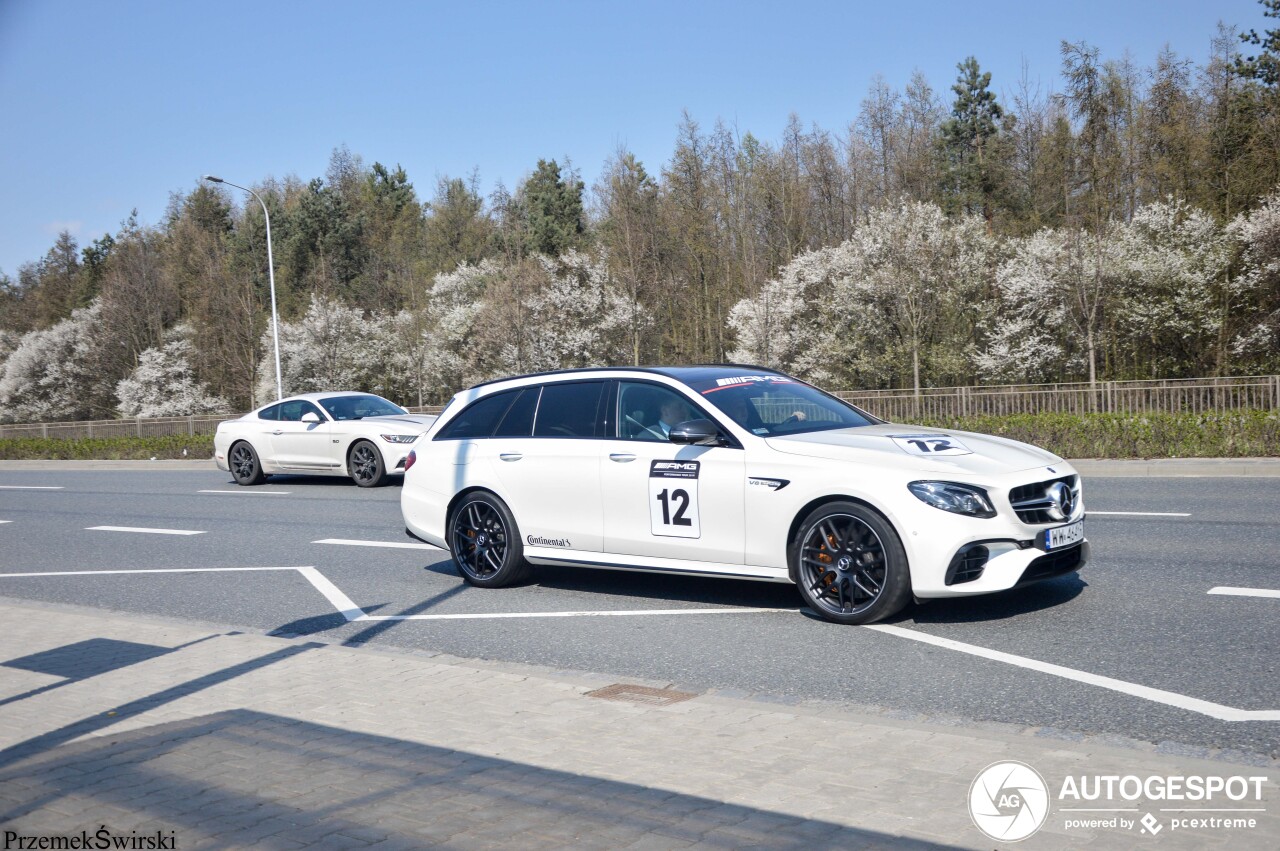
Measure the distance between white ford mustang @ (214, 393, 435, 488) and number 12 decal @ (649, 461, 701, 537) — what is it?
1099cm

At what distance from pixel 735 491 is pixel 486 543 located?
2589 millimetres

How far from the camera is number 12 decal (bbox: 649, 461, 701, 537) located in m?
7.86

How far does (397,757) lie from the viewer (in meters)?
4.87

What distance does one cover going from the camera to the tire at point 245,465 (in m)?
20.6

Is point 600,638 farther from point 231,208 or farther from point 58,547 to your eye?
point 231,208

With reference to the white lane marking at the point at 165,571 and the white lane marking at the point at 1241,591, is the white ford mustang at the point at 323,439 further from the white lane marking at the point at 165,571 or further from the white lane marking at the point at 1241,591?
the white lane marking at the point at 1241,591

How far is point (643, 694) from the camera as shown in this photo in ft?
19.2

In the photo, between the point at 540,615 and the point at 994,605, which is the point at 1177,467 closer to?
the point at 994,605

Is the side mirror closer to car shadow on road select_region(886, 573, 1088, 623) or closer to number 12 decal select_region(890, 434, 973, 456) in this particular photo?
number 12 decal select_region(890, 434, 973, 456)

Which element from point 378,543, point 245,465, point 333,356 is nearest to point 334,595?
point 378,543

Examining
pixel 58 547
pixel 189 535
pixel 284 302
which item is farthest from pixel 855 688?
pixel 284 302

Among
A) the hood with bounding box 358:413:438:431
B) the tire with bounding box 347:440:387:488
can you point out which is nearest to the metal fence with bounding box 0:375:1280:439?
the hood with bounding box 358:413:438:431

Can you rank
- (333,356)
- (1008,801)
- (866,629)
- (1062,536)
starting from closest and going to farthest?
(1008,801), (1062,536), (866,629), (333,356)

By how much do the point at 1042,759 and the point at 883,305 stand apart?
38.7 metres
